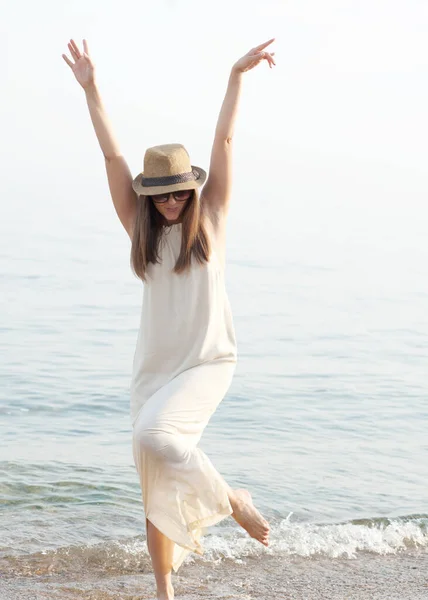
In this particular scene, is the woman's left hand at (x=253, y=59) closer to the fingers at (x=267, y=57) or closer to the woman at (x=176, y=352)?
the fingers at (x=267, y=57)

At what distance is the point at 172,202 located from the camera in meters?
4.69

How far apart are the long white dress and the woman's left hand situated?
0.85 m

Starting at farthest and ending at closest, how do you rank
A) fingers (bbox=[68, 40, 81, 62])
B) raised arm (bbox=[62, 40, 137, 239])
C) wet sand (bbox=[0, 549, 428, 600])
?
wet sand (bbox=[0, 549, 428, 600]) < fingers (bbox=[68, 40, 81, 62]) < raised arm (bbox=[62, 40, 137, 239])

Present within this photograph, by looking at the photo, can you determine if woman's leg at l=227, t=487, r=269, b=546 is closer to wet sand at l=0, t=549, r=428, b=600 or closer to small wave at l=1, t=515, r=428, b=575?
wet sand at l=0, t=549, r=428, b=600

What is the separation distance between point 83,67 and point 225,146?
2.59ft

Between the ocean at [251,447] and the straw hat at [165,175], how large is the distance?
208 centimetres

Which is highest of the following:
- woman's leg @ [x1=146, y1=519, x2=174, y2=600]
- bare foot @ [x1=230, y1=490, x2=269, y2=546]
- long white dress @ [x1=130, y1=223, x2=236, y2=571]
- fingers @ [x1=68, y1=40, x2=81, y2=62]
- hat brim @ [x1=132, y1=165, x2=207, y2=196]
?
fingers @ [x1=68, y1=40, x2=81, y2=62]

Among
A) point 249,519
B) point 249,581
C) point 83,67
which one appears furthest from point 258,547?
point 83,67

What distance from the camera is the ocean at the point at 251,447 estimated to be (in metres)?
5.65

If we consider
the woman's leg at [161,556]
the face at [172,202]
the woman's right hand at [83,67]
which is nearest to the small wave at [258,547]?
the woman's leg at [161,556]

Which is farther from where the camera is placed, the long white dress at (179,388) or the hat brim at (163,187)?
the hat brim at (163,187)

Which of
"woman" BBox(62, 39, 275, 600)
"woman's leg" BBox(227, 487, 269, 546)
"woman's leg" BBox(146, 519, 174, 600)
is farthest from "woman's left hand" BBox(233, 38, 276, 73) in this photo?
"woman's leg" BBox(146, 519, 174, 600)

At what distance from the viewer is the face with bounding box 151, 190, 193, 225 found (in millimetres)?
4688

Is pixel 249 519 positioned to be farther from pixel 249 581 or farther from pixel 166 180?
pixel 166 180
